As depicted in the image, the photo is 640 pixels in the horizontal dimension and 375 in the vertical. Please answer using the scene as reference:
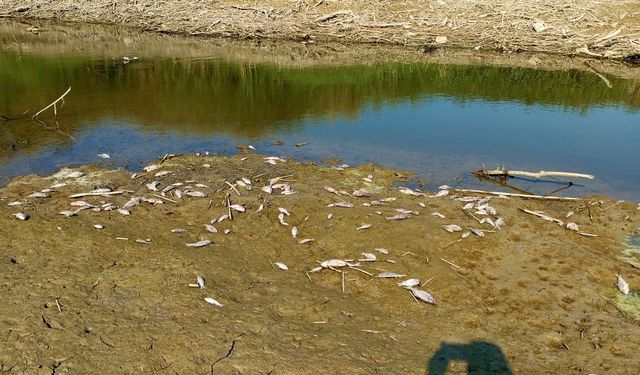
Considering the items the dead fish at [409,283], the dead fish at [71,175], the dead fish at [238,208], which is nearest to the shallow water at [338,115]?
the dead fish at [71,175]

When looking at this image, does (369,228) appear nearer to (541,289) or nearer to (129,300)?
(541,289)

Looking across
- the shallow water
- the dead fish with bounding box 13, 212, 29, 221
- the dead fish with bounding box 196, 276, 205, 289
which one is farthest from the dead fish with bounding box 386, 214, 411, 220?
the dead fish with bounding box 13, 212, 29, 221

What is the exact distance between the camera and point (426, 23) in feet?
74.2

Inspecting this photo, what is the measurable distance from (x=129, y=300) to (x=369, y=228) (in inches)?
135

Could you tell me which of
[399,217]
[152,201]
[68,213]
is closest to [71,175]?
[68,213]

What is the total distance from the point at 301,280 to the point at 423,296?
1.49 meters

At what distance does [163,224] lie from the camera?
7406 millimetres

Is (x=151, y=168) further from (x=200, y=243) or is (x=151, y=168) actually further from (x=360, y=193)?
(x=360, y=193)

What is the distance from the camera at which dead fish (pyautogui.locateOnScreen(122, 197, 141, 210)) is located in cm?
773

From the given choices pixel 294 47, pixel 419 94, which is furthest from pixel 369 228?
pixel 294 47

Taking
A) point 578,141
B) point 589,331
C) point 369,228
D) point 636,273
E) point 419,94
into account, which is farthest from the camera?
point 419,94

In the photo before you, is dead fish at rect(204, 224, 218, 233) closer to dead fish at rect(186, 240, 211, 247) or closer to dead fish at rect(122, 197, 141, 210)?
dead fish at rect(186, 240, 211, 247)

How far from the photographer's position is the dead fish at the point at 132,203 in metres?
7.73

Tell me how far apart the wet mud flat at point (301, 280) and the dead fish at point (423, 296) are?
0.08 meters
